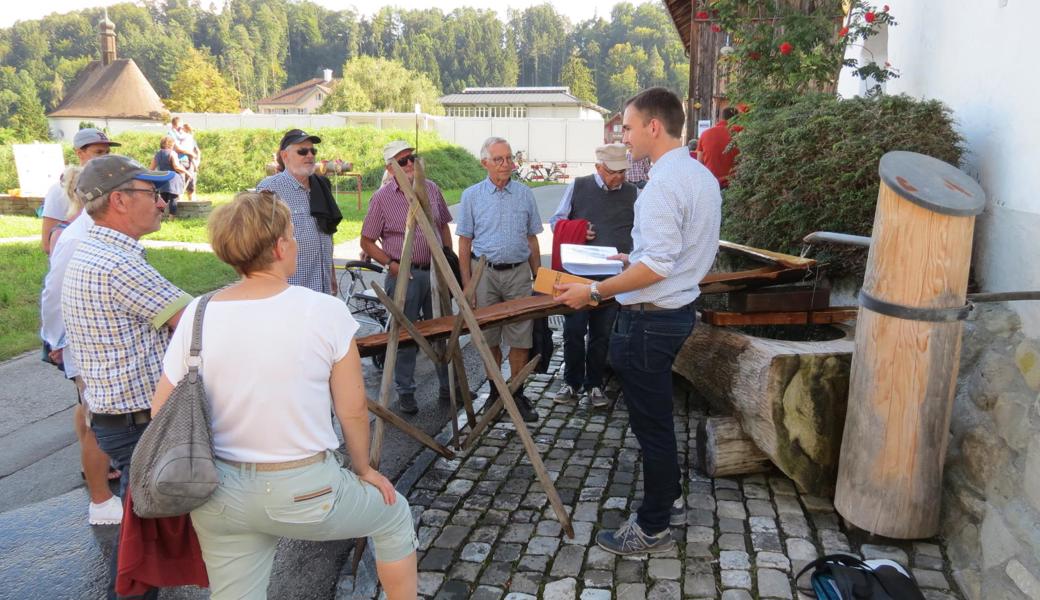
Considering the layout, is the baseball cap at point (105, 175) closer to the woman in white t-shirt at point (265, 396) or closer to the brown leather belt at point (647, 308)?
the woman in white t-shirt at point (265, 396)

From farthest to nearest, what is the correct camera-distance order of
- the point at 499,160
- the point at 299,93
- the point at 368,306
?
the point at 299,93
the point at 368,306
the point at 499,160

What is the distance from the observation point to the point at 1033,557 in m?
2.65

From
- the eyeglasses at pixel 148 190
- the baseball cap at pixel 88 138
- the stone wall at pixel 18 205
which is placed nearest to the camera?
the eyeglasses at pixel 148 190

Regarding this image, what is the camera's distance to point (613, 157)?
205 inches

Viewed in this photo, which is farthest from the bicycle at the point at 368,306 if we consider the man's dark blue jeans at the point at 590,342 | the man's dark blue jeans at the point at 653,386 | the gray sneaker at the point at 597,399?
the man's dark blue jeans at the point at 653,386

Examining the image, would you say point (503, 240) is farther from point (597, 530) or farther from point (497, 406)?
point (597, 530)

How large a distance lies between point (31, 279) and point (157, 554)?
28.7 ft

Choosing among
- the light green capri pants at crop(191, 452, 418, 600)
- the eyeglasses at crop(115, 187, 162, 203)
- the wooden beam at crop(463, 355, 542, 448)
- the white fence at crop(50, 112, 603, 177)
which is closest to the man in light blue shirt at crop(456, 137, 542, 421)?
the wooden beam at crop(463, 355, 542, 448)

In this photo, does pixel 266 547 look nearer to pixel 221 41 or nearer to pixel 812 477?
pixel 812 477

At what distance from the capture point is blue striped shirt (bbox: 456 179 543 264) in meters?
5.25

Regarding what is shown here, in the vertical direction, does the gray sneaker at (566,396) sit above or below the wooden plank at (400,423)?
below

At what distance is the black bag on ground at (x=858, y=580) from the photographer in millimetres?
2748

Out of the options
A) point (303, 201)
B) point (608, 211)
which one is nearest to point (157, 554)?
point (303, 201)

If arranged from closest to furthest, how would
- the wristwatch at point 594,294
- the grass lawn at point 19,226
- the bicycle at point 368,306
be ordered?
the wristwatch at point 594,294, the bicycle at point 368,306, the grass lawn at point 19,226
